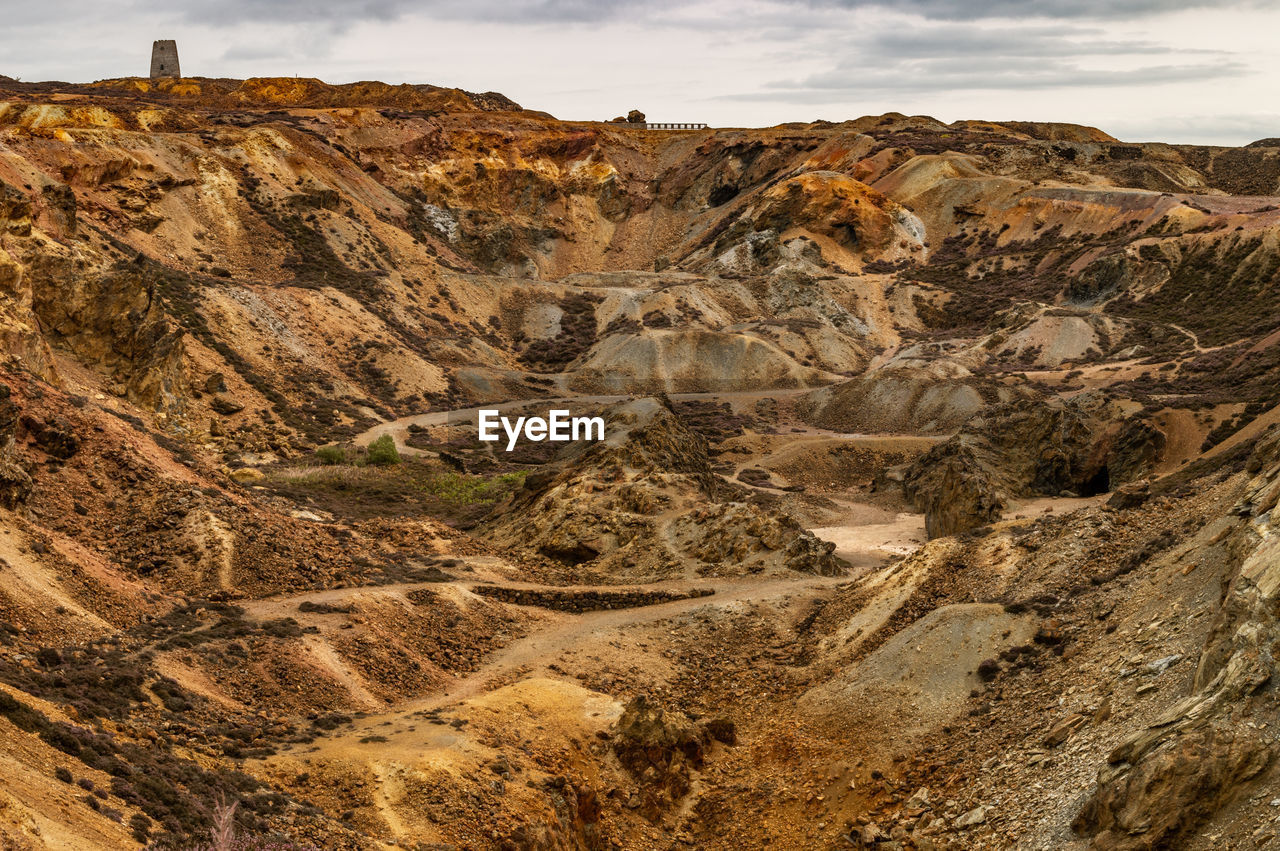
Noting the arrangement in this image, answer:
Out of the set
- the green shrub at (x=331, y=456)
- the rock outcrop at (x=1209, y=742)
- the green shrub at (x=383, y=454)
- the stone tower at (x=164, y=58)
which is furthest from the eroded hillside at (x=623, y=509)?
the stone tower at (x=164, y=58)

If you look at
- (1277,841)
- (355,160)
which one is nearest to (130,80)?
(355,160)

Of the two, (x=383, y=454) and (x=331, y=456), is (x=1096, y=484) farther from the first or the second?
(x=331, y=456)

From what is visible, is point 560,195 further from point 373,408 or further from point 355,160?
point 373,408

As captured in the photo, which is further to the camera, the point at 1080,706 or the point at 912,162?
the point at 912,162

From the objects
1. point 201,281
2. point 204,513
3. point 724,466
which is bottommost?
point 724,466

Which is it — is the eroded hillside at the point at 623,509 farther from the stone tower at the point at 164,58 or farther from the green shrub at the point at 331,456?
the stone tower at the point at 164,58

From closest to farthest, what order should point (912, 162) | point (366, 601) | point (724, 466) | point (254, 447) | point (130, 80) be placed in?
point (366, 601)
point (254, 447)
point (724, 466)
point (912, 162)
point (130, 80)

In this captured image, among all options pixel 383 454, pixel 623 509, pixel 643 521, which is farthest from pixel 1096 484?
pixel 383 454
